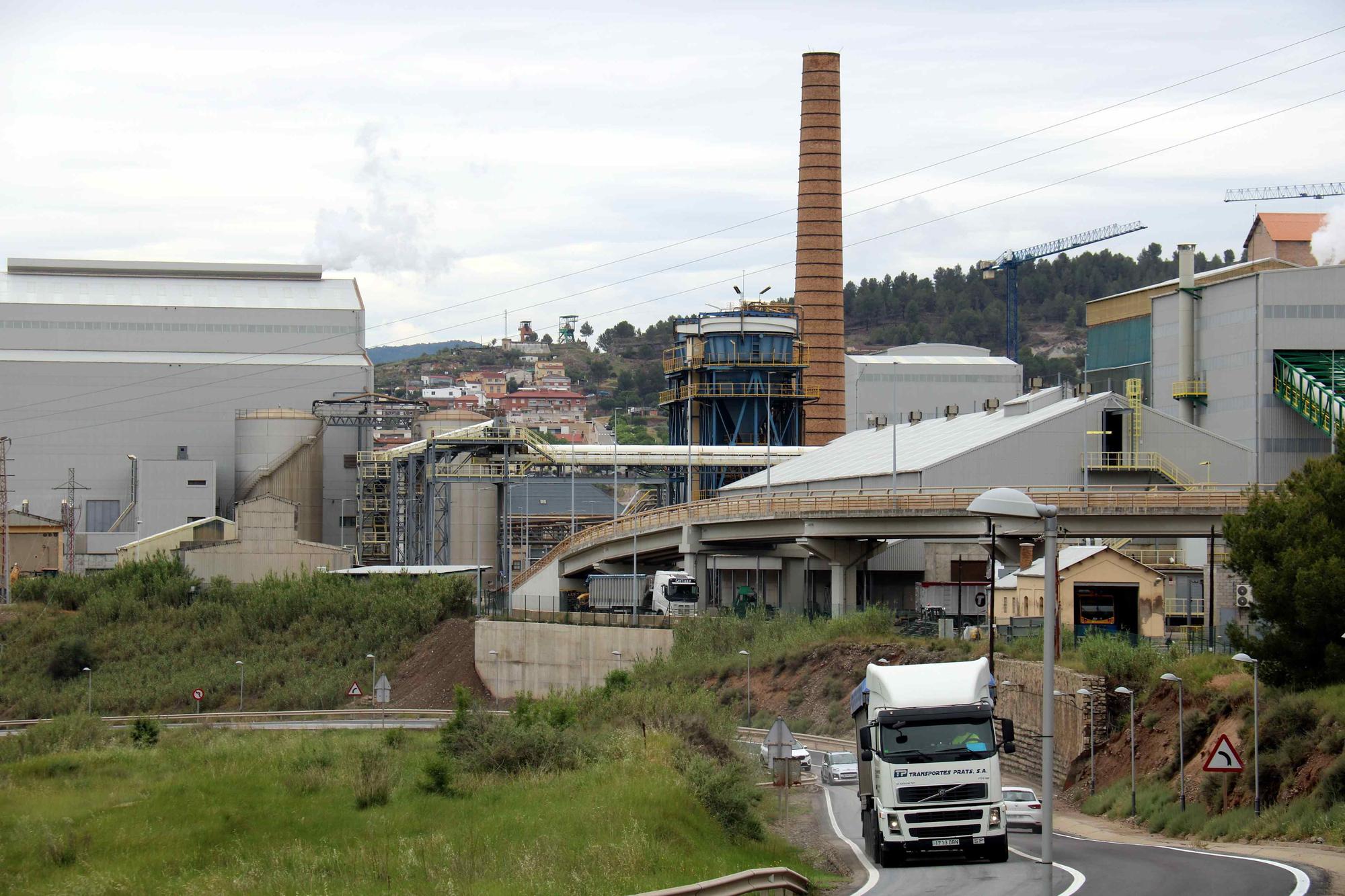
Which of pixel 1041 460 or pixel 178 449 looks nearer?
pixel 1041 460

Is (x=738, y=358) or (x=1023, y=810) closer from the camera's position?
(x=1023, y=810)

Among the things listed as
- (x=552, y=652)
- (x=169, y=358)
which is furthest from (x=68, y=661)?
(x=169, y=358)

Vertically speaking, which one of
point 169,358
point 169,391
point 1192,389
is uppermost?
point 169,358

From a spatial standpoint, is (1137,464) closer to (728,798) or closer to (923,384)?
(728,798)

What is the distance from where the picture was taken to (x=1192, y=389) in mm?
81000

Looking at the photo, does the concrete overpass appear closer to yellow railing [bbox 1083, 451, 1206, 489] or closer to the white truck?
yellow railing [bbox 1083, 451, 1206, 489]

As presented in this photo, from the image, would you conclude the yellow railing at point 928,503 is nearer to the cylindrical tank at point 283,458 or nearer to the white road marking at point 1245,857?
the white road marking at point 1245,857

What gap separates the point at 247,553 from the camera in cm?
9081

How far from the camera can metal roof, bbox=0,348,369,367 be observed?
355ft

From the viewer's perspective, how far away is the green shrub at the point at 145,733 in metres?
46.0

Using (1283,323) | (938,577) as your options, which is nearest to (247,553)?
(938,577)

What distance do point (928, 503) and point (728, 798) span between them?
32.9 m

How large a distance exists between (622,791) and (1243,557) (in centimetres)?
1815

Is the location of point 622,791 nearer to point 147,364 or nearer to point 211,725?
point 211,725
